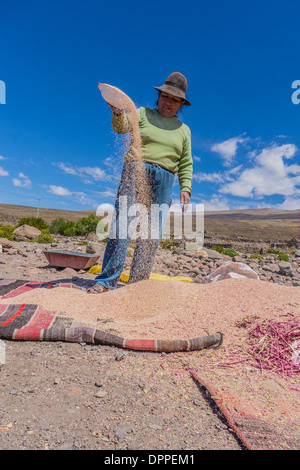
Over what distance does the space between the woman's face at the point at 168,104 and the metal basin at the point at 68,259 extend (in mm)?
2423

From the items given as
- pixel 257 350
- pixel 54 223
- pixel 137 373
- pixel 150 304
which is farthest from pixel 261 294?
pixel 54 223

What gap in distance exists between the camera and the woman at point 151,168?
3.01m

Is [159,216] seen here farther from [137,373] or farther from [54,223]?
[54,223]

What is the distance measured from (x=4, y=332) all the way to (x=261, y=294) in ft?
5.66

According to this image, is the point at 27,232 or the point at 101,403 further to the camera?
the point at 27,232

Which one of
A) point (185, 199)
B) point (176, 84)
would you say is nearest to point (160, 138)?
point (176, 84)

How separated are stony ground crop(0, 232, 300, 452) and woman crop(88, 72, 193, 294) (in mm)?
1295

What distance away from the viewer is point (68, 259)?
4684mm

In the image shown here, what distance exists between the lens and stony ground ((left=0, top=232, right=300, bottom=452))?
1019 millimetres

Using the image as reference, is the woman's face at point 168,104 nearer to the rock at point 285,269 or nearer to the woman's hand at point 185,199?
the woman's hand at point 185,199

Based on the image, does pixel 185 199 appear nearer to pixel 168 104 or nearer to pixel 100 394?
pixel 168 104

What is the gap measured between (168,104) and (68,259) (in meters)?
2.70

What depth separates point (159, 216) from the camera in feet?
10.7

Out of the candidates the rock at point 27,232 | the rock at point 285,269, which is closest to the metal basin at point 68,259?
the rock at point 285,269
